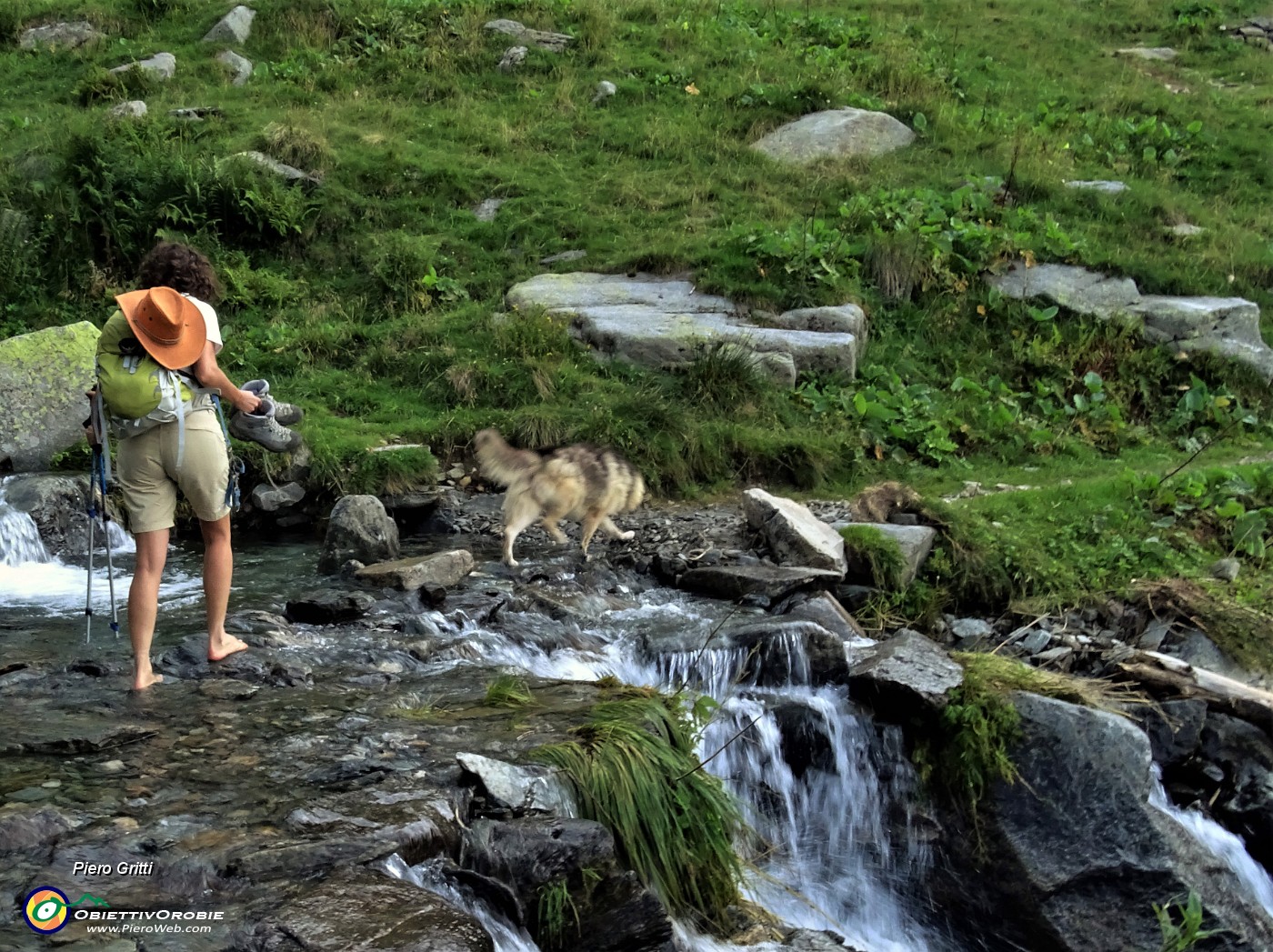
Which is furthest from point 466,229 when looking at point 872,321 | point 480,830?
point 480,830

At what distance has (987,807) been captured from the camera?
21.8 ft

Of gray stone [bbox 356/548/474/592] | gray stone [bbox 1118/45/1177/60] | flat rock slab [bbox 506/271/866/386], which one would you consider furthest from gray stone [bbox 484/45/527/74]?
gray stone [bbox 356/548/474/592]

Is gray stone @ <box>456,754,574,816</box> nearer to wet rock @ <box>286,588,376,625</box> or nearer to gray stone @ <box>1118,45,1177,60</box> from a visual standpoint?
wet rock @ <box>286,588,376,625</box>

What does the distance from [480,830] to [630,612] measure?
4151mm

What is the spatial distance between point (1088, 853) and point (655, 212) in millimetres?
12046

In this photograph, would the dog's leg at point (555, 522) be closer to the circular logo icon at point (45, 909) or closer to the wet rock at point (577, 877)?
the wet rock at point (577, 877)

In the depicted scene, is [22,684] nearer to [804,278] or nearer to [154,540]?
[154,540]

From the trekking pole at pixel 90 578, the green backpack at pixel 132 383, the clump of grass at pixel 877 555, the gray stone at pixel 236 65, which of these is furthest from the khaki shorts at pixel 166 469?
the gray stone at pixel 236 65

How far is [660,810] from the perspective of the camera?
522 cm

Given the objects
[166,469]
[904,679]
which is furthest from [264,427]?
[904,679]

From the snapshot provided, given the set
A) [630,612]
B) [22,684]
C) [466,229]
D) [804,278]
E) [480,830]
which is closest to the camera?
[480,830]

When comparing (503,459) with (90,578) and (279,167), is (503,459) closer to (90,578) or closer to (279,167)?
(90,578)

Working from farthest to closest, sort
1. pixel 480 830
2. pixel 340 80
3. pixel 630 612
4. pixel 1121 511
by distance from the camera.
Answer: pixel 340 80
pixel 1121 511
pixel 630 612
pixel 480 830

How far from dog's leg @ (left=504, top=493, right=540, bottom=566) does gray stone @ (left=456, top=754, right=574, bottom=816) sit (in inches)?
185
